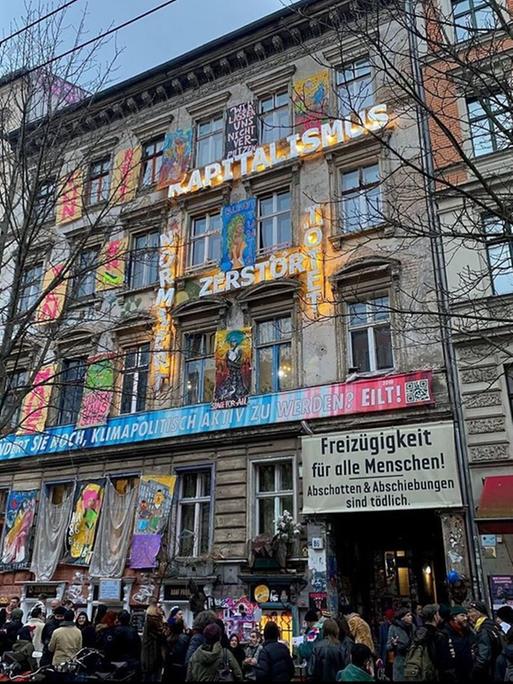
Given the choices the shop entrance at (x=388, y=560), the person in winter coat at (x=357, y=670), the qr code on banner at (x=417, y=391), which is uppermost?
the qr code on banner at (x=417, y=391)

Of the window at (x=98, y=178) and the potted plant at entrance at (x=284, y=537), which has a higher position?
the window at (x=98, y=178)

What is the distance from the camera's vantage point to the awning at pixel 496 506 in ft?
35.5

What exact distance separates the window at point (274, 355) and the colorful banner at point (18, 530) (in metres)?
8.25

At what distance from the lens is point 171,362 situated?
665 inches

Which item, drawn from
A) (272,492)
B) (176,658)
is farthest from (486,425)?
(176,658)

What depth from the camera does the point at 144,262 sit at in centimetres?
1866

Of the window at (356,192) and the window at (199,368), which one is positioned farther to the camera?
the window at (199,368)

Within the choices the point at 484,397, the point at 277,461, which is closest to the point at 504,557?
the point at 484,397

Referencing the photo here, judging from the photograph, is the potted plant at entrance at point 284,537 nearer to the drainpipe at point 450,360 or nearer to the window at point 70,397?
the drainpipe at point 450,360

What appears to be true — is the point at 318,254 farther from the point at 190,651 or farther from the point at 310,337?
the point at 190,651

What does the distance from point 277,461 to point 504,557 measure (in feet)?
18.0

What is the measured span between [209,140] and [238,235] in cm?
456

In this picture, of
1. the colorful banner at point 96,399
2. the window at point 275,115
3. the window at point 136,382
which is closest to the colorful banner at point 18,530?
the colorful banner at point 96,399

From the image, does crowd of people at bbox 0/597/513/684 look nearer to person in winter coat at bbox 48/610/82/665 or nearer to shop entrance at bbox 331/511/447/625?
person in winter coat at bbox 48/610/82/665
